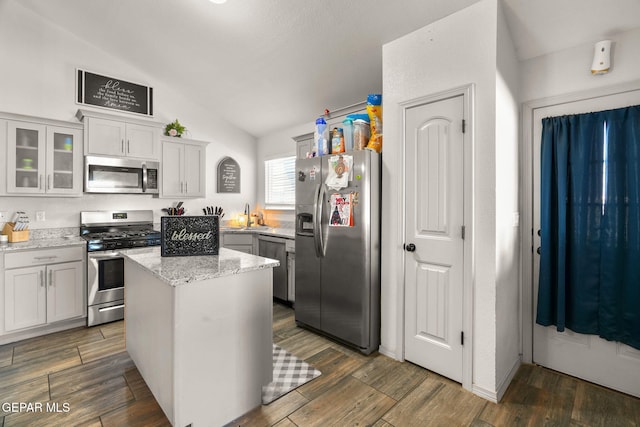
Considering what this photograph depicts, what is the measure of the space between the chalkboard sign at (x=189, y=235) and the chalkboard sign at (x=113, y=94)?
2843 millimetres

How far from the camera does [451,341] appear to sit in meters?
2.22

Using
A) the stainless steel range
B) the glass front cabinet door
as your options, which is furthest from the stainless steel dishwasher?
the glass front cabinet door

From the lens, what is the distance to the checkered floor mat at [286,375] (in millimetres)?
2082

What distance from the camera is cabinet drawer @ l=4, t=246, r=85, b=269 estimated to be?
285 centimetres

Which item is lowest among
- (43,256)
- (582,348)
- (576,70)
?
(582,348)

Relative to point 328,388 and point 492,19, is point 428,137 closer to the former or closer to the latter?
point 492,19

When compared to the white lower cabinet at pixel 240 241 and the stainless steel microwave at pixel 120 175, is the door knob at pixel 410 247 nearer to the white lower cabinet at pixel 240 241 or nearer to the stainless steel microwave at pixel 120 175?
the white lower cabinet at pixel 240 241

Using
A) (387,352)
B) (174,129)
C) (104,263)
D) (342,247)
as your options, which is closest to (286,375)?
(387,352)

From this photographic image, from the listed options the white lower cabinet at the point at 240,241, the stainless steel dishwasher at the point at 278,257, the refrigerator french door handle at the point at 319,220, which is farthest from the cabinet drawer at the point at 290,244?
the refrigerator french door handle at the point at 319,220

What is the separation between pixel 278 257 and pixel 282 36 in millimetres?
2439

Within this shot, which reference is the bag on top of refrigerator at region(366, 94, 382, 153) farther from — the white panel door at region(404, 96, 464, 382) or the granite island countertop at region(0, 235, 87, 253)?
the granite island countertop at region(0, 235, 87, 253)

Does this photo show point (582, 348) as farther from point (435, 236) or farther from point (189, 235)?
point (189, 235)

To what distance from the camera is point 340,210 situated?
2713mm

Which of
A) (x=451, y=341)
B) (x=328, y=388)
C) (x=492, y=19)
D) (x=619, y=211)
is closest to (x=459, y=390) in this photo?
(x=451, y=341)
